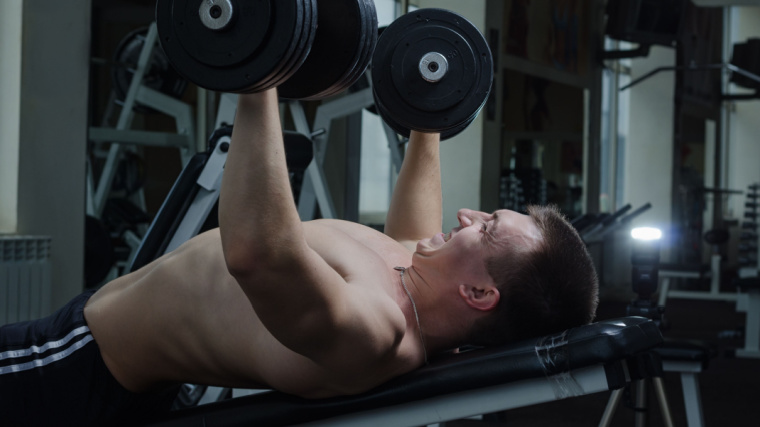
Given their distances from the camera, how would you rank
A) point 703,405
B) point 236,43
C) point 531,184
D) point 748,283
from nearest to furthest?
point 236,43 < point 703,405 < point 748,283 < point 531,184

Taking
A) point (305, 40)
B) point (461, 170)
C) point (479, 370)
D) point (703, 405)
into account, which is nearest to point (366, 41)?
point (305, 40)

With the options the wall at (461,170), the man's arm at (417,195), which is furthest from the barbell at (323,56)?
the wall at (461,170)

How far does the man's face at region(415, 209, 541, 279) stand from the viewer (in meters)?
1.34

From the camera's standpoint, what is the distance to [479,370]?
1242 mm

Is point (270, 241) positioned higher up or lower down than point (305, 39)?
lower down

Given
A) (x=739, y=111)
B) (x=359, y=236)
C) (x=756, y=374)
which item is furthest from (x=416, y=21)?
(x=739, y=111)

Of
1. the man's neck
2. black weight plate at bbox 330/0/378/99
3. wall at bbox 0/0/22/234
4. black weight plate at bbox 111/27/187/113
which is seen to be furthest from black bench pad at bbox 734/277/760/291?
black weight plate at bbox 330/0/378/99

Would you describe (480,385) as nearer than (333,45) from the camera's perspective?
No

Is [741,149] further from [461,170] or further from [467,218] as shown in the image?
[467,218]

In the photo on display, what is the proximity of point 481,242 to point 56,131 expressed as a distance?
6.22ft

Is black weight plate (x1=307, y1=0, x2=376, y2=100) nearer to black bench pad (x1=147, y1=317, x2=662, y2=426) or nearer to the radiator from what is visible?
black bench pad (x1=147, y1=317, x2=662, y2=426)

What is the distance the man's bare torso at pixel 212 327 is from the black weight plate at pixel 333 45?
0.99 feet

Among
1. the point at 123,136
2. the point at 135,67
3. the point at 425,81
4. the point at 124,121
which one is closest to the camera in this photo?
the point at 425,81

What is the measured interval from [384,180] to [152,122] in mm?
1575
